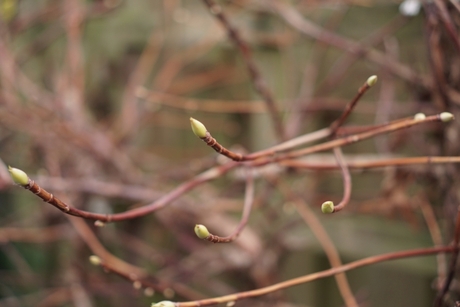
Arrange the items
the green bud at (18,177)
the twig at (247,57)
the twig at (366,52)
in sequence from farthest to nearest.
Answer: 1. the twig at (366,52)
2. the twig at (247,57)
3. the green bud at (18,177)

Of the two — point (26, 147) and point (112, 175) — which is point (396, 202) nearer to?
point (112, 175)

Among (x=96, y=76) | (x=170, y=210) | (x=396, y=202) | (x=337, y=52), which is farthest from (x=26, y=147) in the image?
(x=396, y=202)

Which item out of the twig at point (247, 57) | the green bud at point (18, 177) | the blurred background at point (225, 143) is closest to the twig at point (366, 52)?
the blurred background at point (225, 143)

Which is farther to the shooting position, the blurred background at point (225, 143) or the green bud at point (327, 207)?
the blurred background at point (225, 143)

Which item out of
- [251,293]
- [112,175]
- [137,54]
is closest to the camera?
[251,293]

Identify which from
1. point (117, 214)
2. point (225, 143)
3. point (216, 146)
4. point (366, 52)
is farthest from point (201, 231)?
point (225, 143)

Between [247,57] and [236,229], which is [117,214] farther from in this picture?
[247,57]

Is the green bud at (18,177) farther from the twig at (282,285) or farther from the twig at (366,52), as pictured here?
the twig at (366,52)

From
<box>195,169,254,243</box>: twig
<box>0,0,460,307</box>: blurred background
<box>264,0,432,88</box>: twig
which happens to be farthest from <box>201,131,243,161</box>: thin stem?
<box>264,0,432,88</box>: twig
